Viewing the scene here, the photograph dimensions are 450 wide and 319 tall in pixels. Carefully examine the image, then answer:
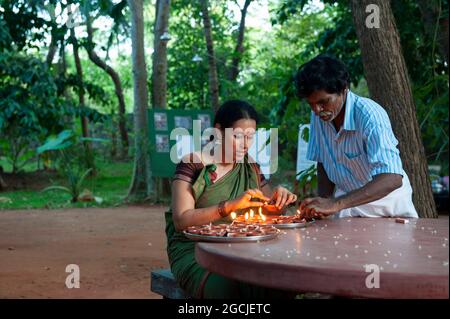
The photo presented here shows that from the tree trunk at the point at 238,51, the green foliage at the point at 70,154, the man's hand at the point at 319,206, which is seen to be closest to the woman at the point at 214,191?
the man's hand at the point at 319,206

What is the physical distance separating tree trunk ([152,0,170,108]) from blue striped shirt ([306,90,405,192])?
451 inches

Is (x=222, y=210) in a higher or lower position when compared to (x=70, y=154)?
lower

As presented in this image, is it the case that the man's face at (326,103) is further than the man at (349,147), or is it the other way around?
the man's face at (326,103)

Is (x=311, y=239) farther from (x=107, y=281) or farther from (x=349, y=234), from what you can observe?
(x=107, y=281)

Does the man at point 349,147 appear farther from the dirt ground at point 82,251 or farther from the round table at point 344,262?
the dirt ground at point 82,251

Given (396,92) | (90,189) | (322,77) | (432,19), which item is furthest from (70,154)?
(322,77)

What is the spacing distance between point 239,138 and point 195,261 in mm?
647

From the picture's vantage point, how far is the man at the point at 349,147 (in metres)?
3.22

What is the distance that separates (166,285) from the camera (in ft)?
12.4

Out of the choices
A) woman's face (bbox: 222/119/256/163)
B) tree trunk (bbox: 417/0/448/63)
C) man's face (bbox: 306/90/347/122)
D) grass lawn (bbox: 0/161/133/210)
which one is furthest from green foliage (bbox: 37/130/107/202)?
man's face (bbox: 306/90/347/122)

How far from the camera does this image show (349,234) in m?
2.91

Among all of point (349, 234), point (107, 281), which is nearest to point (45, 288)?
point (107, 281)

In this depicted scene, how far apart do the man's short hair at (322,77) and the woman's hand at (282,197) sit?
0.47m

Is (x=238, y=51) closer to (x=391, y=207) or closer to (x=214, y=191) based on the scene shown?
(x=391, y=207)
